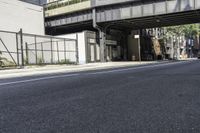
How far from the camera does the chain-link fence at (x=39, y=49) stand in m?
37.4

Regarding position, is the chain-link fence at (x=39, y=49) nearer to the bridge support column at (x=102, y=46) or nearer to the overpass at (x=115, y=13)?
the overpass at (x=115, y=13)

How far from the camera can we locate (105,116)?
537 centimetres

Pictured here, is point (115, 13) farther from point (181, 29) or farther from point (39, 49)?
point (181, 29)

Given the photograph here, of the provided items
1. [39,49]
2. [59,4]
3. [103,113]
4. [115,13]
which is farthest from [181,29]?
[103,113]

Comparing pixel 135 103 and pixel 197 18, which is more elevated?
pixel 197 18

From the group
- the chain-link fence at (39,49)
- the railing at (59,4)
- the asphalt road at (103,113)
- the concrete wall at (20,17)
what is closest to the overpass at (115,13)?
the railing at (59,4)

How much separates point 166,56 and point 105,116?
78.1 m

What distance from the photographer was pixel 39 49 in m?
40.9

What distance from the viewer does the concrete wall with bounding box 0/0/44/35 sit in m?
42.8

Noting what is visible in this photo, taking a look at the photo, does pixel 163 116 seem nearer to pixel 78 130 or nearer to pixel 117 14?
pixel 78 130

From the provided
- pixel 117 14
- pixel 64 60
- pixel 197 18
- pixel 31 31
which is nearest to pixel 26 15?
pixel 31 31

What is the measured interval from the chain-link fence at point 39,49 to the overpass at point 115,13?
7.91m

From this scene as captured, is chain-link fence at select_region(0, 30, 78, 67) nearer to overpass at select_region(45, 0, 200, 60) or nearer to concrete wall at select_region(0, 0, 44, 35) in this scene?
concrete wall at select_region(0, 0, 44, 35)

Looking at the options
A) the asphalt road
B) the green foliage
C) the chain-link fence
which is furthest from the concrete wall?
the green foliage
